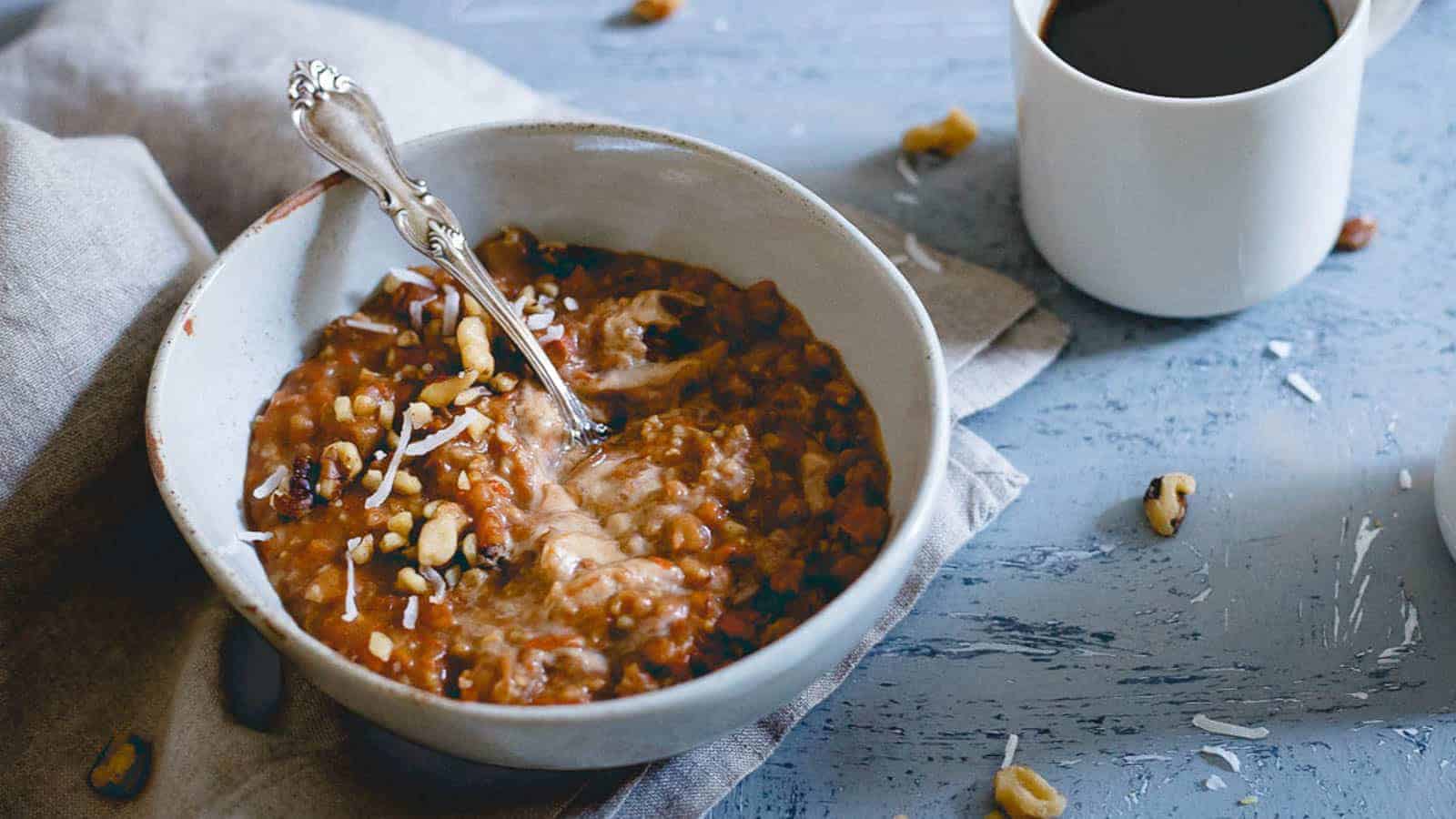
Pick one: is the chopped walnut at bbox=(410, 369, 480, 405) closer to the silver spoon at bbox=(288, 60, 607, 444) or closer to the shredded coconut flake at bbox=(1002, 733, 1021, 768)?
the silver spoon at bbox=(288, 60, 607, 444)

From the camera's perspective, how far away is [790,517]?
1.60m

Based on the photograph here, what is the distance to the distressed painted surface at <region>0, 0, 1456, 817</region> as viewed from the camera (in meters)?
1.66

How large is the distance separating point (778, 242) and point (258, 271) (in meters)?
0.64

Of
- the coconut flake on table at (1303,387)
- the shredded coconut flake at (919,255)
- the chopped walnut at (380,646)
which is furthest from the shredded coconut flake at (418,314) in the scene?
the coconut flake on table at (1303,387)

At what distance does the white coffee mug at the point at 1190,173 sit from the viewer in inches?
69.6

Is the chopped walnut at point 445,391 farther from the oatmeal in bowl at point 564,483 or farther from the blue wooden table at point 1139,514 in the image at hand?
the blue wooden table at point 1139,514

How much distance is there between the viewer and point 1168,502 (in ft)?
6.00

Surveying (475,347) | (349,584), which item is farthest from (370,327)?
(349,584)

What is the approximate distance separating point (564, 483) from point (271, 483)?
1.09 feet

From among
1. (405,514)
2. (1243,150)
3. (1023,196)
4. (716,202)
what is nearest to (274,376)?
(405,514)

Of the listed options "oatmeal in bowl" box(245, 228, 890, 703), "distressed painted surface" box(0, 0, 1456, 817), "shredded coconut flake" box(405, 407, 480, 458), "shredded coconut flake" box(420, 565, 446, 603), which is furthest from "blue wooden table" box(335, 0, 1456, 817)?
"shredded coconut flake" box(405, 407, 480, 458)

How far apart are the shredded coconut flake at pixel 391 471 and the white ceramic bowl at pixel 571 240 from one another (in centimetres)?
14

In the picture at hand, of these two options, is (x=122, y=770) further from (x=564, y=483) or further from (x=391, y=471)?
(x=564, y=483)

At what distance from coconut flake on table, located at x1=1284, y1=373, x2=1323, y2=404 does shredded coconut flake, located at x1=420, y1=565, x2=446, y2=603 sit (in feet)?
3.86
